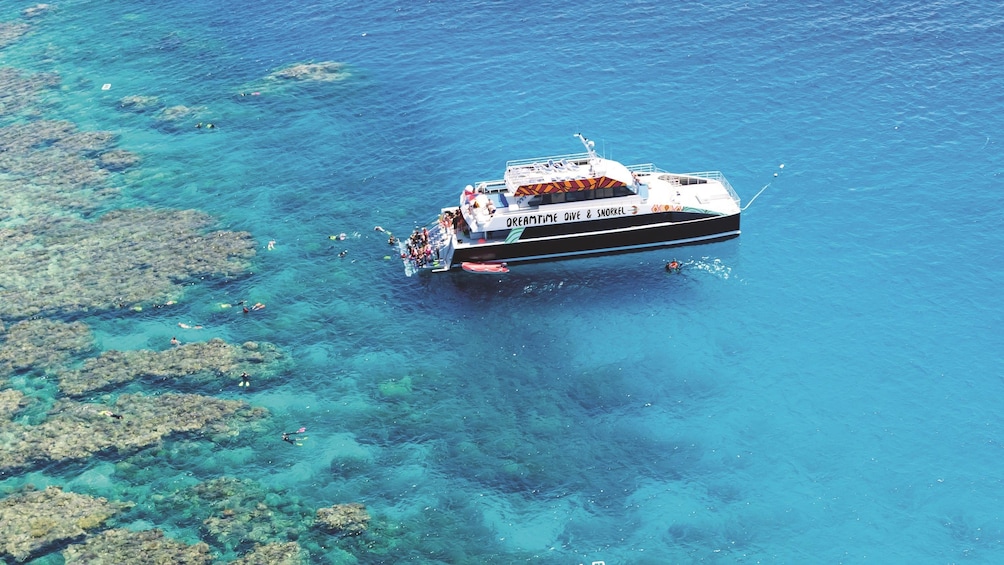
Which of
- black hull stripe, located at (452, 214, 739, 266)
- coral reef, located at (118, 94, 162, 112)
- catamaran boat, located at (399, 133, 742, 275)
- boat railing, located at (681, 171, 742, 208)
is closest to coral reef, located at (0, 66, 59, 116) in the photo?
coral reef, located at (118, 94, 162, 112)

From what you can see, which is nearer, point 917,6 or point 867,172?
point 867,172

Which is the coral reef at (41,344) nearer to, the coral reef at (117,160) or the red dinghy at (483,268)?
the coral reef at (117,160)

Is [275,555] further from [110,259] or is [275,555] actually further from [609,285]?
[110,259]

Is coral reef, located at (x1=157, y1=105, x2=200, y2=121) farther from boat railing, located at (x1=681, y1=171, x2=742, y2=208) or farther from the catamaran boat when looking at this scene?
boat railing, located at (x1=681, y1=171, x2=742, y2=208)

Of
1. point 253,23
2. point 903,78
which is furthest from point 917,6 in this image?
point 253,23

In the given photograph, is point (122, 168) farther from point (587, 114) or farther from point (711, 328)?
point (711, 328)
